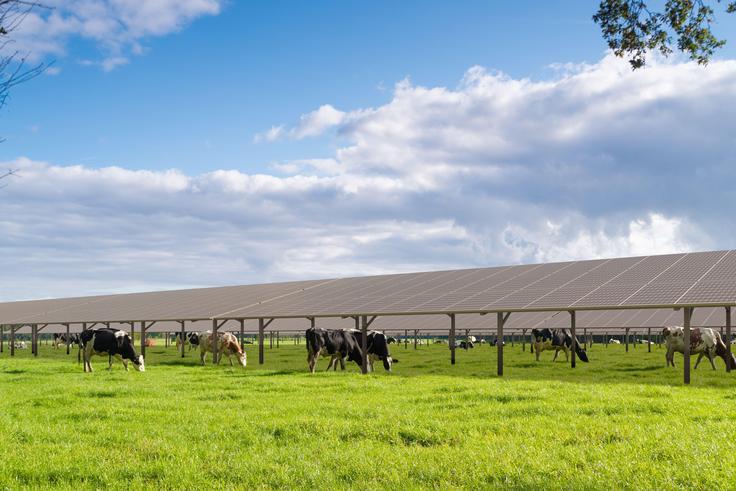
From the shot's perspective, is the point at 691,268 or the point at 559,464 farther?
the point at 691,268

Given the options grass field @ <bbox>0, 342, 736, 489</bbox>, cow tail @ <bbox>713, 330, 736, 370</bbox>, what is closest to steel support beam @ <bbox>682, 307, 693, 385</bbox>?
grass field @ <bbox>0, 342, 736, 489</bbox>

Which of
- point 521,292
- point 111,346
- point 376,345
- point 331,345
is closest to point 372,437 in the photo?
point 331,345

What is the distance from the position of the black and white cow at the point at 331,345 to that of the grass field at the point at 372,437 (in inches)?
301

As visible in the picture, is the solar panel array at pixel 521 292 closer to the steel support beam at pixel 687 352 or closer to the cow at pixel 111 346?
the steel support beam at pixel 687 352

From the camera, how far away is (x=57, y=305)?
213ft

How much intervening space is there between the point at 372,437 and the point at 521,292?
1917 cm

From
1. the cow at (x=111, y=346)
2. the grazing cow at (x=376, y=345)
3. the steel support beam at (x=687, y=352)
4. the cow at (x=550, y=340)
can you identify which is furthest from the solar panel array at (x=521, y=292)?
the cow at (x=111, y=346)

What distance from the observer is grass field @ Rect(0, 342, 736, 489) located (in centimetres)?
848

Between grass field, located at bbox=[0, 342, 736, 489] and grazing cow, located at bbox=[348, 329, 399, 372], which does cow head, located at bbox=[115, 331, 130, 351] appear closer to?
grass field, located at bbox=[0, 342, 736, 489]

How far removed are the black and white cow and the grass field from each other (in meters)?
7.66

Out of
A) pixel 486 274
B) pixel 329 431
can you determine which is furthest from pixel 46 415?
pixel 486 274

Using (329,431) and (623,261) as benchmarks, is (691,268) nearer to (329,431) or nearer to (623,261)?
(623,261)

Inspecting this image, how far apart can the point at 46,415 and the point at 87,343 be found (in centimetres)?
1337

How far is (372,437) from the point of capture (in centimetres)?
1074
